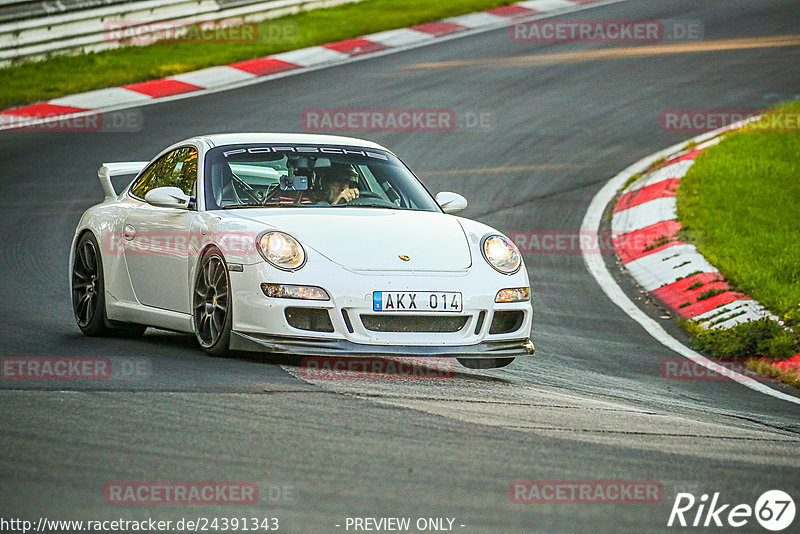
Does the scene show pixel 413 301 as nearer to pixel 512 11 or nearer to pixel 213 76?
pixel 213 76

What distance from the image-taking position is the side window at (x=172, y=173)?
320 inches

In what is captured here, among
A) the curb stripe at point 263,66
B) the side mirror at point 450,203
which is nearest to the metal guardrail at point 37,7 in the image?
the curb stripe at point 263,66

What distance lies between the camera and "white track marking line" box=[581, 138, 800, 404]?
27.9 ft

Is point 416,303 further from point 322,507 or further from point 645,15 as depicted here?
point 645,15

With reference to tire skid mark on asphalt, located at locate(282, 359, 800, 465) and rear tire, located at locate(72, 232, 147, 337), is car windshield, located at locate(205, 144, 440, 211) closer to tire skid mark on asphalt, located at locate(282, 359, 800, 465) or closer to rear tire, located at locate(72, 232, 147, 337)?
rear tire, located at locate(72, 232, 147, 337)

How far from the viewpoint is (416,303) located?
686 cm

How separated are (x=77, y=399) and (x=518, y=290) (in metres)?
2.55

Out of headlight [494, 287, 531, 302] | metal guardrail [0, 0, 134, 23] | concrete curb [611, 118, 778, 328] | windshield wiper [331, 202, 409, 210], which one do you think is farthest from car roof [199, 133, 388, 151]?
metal guardrail [0, 0, 134, 23]

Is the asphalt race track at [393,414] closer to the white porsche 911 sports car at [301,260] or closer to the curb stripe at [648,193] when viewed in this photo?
the white porsche 911 sports car at [301,260]

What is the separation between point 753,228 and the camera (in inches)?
466

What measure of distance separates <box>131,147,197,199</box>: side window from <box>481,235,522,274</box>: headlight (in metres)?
1.86

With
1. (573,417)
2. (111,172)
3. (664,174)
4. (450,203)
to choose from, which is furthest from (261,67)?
(573,417)

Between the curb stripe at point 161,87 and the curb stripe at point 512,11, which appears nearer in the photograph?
the curb stripe at point 161,87

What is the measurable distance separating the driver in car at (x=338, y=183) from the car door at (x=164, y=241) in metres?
0.78
